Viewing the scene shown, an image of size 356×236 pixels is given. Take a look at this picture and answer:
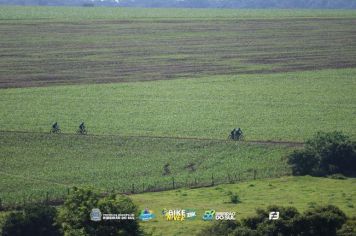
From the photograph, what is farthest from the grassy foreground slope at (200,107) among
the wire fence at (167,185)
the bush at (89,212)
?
the bush at (89,212)

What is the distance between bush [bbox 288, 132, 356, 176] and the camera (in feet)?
158

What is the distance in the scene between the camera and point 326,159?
4881 centimetres

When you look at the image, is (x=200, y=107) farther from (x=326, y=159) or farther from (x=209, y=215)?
(x=209, y=215)

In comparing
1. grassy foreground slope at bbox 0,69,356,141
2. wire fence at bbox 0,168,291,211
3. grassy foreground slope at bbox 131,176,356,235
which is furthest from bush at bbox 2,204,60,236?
grassy foreground slope at bbox 0,69,356,141

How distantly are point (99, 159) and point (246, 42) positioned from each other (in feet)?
216

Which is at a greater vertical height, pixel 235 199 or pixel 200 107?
pixel 200 107

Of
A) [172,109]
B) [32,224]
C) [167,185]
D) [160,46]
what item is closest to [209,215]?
[167,185]

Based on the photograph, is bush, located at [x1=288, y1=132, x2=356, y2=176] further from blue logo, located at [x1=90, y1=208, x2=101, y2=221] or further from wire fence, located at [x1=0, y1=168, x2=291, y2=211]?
blue logo, located at [x1=90, y1=208, x2=101, y2=221]

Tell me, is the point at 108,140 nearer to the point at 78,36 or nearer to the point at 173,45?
the point at 173,45

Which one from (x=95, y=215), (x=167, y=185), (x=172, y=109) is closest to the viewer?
(x=95, y=215)

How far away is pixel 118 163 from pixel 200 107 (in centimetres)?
2001

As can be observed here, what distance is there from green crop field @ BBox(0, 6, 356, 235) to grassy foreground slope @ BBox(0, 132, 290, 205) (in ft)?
0.34

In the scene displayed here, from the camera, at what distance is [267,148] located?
5319 centimetres

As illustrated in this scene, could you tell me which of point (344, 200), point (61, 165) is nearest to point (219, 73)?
point (61, 165)
